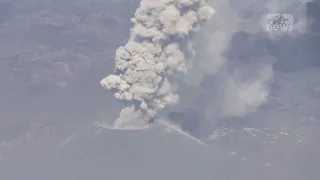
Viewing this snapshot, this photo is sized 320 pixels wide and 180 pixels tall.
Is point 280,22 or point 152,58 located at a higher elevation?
point 280,22

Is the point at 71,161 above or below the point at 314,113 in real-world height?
below

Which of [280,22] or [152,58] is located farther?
[280,22]

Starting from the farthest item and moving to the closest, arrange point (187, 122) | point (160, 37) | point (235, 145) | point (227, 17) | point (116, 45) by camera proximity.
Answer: point (116, 45) < point (235, 145) < point (187, 122) < point (227, 17) < point (160, 37)

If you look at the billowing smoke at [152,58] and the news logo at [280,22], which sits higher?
the news logo at [280,22]

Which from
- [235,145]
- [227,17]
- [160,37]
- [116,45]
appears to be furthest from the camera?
[116,45]

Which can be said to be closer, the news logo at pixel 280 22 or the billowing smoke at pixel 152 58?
the billowing smoke at pixel 152 58

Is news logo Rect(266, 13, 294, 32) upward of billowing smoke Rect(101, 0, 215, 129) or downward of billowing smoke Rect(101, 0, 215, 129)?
upward

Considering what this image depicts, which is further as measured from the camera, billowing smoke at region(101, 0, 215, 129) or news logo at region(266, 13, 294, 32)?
news logo at region(266, 13, 294, 32)

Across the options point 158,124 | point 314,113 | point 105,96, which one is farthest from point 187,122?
point 314,113

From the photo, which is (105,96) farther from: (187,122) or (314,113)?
(314,113)

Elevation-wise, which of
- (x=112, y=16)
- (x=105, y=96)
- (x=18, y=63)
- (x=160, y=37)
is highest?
(x=112, y=16)

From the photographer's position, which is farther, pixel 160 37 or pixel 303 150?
pixel 303 150
